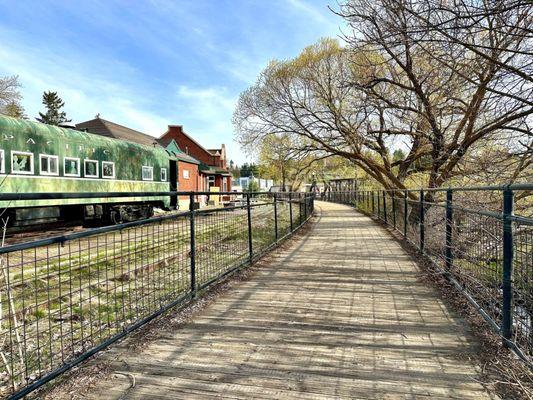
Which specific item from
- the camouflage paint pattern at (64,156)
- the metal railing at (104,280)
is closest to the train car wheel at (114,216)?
the camouflage paint pattern at (64,156)

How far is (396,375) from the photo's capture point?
2.72 meters

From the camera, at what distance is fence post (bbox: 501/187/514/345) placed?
306 cm

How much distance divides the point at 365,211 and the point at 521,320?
2086 cm

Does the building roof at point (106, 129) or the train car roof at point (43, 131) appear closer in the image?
the train car roof at point (43, 131)

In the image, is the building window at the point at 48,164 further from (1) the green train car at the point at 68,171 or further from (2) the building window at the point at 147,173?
(2) the building window at the point at 147,173

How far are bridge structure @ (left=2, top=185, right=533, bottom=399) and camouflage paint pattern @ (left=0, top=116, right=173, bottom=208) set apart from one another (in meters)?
4.27

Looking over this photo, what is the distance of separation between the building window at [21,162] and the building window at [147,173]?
5644 mm

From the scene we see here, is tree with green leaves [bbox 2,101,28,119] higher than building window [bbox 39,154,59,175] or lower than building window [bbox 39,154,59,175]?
higher

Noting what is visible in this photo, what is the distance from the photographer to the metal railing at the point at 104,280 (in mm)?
2768

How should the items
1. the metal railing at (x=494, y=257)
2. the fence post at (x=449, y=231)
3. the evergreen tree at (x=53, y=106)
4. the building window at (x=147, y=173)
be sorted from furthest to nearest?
the evergreen tree at (x=53, y=106) → the building window at (x=147, y=173) → the fence post at (x=449, y=231) → the metal railing at (x=494, y=257)

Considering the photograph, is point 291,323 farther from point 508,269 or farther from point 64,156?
point 64,156

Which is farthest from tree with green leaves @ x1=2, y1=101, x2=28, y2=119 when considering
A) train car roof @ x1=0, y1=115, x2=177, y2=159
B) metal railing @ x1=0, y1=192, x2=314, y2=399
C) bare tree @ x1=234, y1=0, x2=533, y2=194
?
metal railing @ x1=0, y1=192, x2=314, y2=399

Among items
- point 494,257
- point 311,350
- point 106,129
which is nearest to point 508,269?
point 494,257

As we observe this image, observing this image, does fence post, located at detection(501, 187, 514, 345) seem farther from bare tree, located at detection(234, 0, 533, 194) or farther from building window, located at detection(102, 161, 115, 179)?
building window, located at detection(102, 161, 115, 179)
